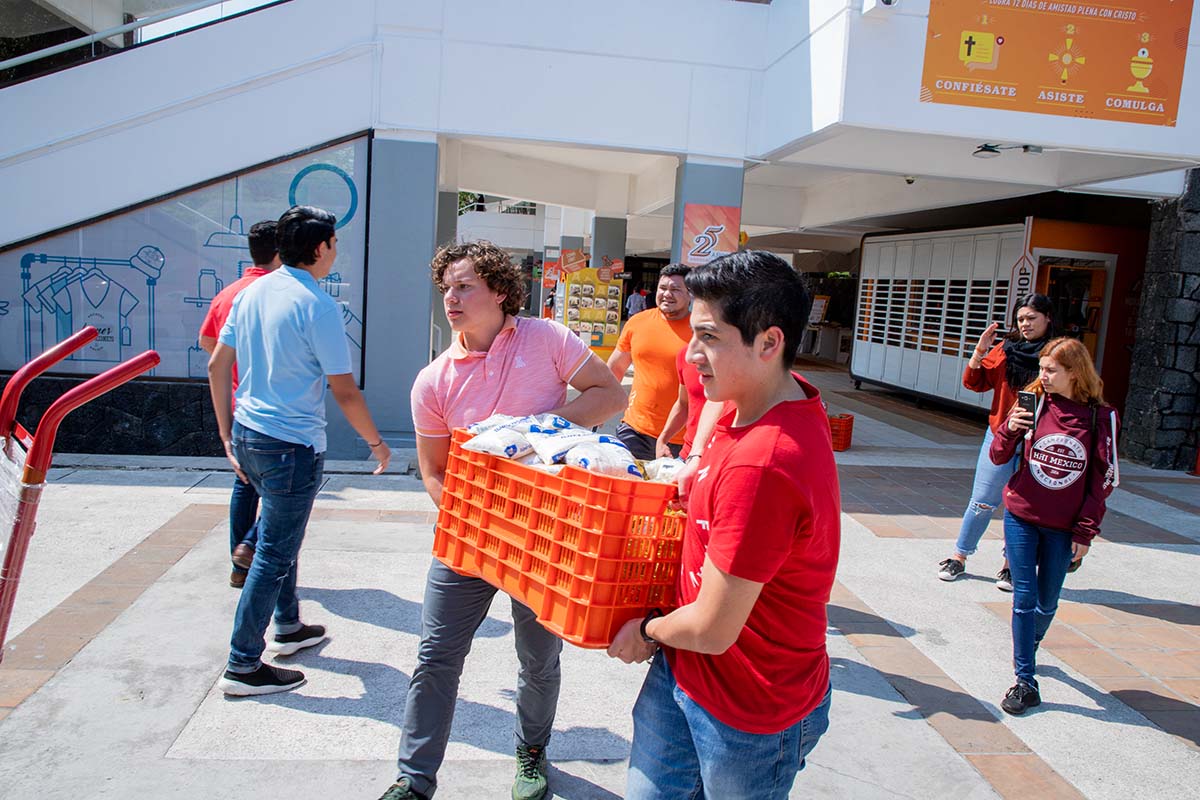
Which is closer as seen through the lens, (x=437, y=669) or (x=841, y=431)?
Answer: (x=437, y=669)

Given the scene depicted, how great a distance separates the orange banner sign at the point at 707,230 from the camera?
8844 millimetres

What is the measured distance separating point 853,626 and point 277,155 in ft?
21.8

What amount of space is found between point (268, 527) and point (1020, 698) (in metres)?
3.36

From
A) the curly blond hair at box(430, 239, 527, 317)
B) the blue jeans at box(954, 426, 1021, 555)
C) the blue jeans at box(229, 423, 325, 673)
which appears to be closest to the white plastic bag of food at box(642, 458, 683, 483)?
the curly blond hair at box(430, 239, 527, 317)

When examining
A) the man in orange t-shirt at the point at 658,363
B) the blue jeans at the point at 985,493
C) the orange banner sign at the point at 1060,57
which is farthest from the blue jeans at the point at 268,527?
the orange banner sign at the point at 1060,57

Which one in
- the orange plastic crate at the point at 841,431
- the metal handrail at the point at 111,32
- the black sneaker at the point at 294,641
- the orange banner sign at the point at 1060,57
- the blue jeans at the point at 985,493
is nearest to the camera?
the black sneaker at the point at 294,641

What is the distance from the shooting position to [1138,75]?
749cm

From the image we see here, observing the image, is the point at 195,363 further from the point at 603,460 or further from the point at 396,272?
the point at 603,460

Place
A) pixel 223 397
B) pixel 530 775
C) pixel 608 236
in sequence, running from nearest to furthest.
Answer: pixel 530 775
pixel 223 397
pixel 608 236

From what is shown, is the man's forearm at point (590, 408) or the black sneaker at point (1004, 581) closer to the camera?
the man's forearm at point (590, 408)

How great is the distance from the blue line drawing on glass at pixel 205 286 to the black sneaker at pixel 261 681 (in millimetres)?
5659

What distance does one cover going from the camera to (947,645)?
461cm

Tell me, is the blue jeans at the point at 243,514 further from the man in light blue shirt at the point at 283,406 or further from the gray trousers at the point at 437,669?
the gray trousers at the point at 437,669

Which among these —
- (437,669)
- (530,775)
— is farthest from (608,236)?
(437,669)
